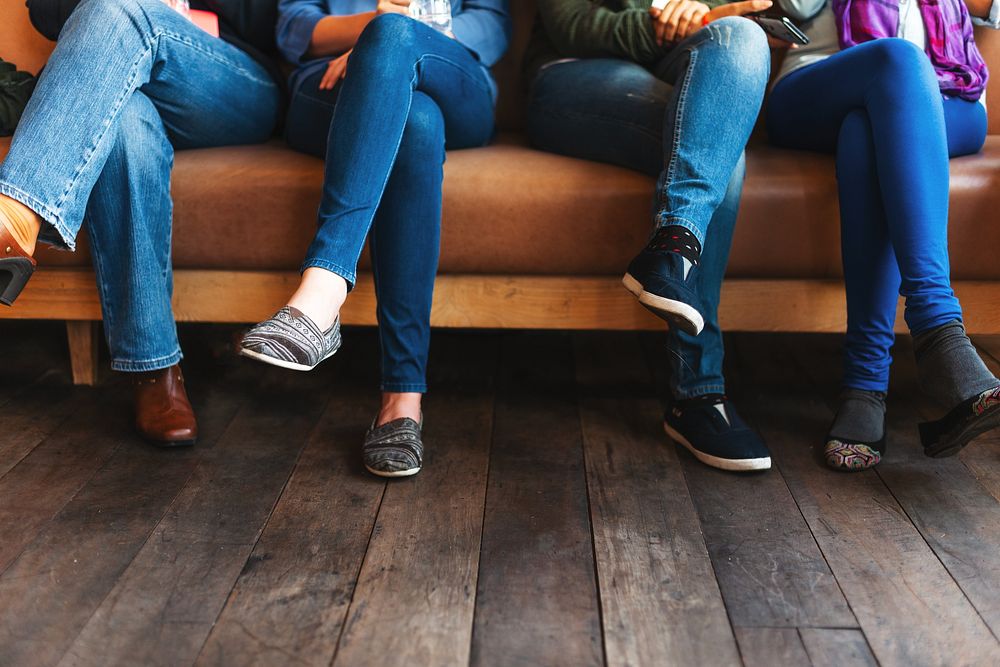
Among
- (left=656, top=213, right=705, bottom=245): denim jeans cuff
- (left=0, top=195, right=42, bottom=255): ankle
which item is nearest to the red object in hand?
(left=0, top=195, right=42, bottom=255): ankle

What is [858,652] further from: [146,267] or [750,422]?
[146,267]

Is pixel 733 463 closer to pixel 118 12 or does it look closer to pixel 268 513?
pixel 268 513

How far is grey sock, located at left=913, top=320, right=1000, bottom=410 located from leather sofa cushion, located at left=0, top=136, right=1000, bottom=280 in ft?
0.83

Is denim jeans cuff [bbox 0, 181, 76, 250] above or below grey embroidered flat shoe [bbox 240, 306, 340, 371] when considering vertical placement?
above

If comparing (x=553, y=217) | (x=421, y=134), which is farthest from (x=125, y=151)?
(x=553, y=217)

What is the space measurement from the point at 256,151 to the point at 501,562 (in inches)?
34.2

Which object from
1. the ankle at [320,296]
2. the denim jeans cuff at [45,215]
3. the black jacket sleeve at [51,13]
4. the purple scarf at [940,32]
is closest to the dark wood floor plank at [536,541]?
the ankle at [320,296]

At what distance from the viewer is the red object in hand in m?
1.54

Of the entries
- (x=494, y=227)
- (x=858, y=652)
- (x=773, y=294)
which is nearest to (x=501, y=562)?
(x=858, y=652)

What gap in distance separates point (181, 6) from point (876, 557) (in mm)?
1338

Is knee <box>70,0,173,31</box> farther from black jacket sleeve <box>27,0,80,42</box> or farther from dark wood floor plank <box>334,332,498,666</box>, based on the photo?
dark wood floor plank <box>334,332,498,666</box>

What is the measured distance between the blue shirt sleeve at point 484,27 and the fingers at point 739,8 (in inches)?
15.0

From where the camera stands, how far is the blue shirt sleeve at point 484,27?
157cm

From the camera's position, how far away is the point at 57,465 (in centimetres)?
132
